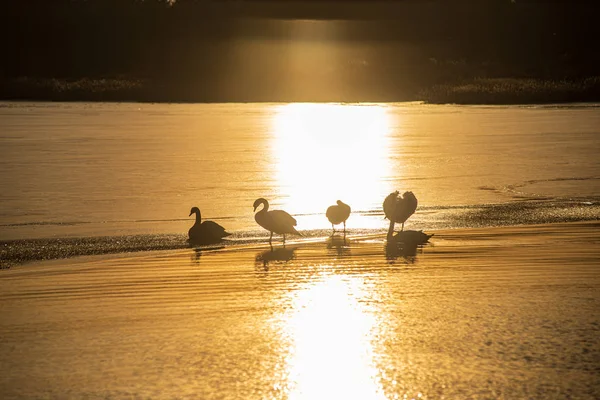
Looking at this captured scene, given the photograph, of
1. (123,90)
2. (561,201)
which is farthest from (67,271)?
(123,90)

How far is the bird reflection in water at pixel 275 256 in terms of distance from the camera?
40.0 feet

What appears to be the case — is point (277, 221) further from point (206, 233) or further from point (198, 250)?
point (198, 250)

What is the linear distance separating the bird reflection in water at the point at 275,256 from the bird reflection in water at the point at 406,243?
A: 4.06 ft

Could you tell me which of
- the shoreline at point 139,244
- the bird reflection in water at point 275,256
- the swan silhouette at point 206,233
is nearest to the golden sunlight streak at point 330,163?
the shoreline at point 139,244

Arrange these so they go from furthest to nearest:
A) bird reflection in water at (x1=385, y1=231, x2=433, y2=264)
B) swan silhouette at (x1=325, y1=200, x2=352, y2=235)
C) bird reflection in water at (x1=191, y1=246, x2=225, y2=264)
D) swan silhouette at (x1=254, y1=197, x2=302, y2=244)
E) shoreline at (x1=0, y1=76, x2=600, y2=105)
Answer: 1. shoreline at (x1=0, y1=76, x2=600, y2=105)
2. swan silhouette at (x1=325, y1=200, x2=352, y2=235)
3. swan silhouette at (x1=254, y1=197, x2=302, y2=244)
4. bird reflection in water at (x1=385, y1=231, x2=433, y2=264)
5. bird reflection in water at (x1=191, y1=246, x2=225, y2=264)

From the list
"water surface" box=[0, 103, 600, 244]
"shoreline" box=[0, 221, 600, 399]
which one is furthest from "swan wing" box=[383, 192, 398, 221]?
"shoreline" box=[0, 221, 600, 399]

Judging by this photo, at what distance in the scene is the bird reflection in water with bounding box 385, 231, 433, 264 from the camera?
500 inches

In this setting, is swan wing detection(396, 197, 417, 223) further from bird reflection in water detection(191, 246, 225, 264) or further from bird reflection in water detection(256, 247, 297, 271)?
bird reflection in water detection(191, 246, 225, 264)

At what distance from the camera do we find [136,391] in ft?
24.6

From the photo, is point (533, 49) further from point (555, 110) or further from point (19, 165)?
point (19, 165)

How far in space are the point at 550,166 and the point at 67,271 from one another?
13.2 metres

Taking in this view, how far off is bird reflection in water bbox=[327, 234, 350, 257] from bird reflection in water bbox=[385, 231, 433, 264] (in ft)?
1.73

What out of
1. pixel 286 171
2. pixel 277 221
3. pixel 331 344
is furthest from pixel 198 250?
pixel 286 171

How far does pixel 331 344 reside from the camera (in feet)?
28.7
